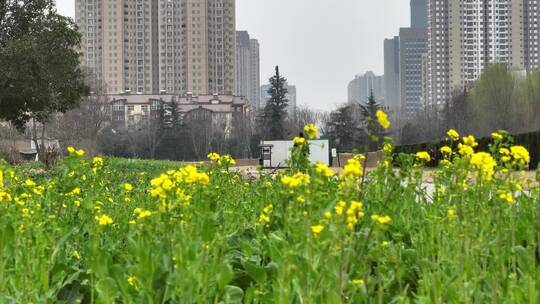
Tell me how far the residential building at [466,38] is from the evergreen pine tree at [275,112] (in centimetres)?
4428

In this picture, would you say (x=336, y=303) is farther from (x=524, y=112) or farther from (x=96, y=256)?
(x=524, y=112)

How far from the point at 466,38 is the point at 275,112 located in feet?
176

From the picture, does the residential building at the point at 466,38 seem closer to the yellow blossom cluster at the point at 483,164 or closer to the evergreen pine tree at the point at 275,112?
the evergreen pine tree at the point at 275,112

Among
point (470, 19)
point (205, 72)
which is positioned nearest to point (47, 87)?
point (205, 72)

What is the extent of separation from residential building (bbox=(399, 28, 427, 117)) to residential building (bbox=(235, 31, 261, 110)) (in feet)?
121

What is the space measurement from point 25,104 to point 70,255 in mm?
24772

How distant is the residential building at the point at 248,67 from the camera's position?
14800 centimetres

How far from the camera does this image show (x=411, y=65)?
176 metres

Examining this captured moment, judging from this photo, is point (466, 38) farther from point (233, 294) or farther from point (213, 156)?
point (233, 294)

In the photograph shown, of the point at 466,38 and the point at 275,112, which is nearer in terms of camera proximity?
the point at 275,112

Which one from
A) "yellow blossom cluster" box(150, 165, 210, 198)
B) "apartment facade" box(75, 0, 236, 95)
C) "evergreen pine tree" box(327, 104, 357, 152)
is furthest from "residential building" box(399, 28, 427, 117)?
"yellow blossom cluster" box(150, 165, 210, 198)

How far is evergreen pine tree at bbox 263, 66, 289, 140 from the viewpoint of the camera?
6162 cm

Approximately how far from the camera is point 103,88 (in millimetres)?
55375

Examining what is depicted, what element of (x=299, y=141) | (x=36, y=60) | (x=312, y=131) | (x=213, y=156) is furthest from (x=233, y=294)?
(x=36, y=60)
